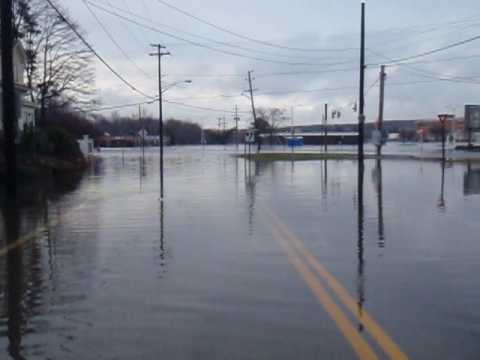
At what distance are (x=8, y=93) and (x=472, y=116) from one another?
55271mm

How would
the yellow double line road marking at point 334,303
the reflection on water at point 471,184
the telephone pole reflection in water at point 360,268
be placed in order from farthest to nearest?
the reflection on water at point 471,184 → the telephone pole reflection in water at point 360,268 → the yellow double line road marking at point 334,303

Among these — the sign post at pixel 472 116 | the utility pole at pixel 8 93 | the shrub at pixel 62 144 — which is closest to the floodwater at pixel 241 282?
the utility pole at pixel 8 93

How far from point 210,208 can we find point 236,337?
9904mm

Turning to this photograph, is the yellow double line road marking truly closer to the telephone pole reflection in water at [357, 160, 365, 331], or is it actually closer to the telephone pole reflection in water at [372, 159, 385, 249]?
the telephone pole reflection in water at [357, 160, 365, 331]

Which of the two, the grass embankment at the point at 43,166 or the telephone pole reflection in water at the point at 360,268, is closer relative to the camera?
the telephone pole reflection in water at the point at 360,268

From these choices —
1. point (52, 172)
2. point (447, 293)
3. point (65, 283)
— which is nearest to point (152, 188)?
point (52, 172)

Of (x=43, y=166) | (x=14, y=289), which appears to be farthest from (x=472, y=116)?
(x=14, y=289)

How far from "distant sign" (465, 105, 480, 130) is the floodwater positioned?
5032 centimetres

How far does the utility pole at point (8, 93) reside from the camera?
53.6 feet

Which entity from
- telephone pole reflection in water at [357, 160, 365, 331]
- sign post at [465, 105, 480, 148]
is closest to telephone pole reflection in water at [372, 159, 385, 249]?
telephone pole reflection in water at [357, 160, 365, 331]

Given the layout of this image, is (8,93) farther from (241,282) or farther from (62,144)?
(62,144)

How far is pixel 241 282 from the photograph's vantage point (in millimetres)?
7602

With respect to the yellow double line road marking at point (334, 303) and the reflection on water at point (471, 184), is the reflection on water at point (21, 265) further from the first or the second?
the reflection on water at point (471, 184)

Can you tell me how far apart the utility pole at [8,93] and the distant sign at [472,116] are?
2118 inches
